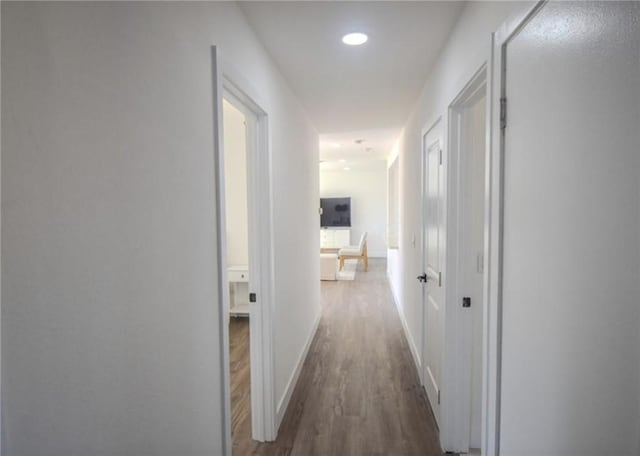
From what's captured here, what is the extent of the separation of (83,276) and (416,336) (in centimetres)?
298

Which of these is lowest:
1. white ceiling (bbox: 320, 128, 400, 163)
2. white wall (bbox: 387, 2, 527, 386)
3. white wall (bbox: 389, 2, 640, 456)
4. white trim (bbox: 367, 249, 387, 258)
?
white trim (bbox: 367, 249, 387, 258)

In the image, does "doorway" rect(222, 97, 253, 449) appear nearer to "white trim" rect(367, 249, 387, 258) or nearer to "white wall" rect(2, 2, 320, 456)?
"white wall" rect(2, 2, 320, 456)

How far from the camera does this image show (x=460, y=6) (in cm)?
162

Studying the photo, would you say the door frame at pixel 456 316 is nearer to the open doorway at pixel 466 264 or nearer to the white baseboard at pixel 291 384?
the open doorway at pixel 466 264

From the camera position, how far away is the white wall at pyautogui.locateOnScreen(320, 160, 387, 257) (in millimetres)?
10070

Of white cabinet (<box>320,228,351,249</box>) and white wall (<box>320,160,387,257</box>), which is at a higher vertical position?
white wall (<box>320,160,387,257</box>)

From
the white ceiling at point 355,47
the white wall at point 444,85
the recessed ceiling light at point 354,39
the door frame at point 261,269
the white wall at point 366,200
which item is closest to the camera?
the white wall at point 444,85

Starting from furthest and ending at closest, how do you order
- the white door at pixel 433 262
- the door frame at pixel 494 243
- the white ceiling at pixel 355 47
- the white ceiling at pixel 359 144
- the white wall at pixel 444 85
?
the white ceiling at pixel 359 144
the white door at pixel 433 262
the white ceiling at pixel 355 47
the white wall at pixel 444 85
the door frame at pixel 494 243

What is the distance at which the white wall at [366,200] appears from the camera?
1007cm

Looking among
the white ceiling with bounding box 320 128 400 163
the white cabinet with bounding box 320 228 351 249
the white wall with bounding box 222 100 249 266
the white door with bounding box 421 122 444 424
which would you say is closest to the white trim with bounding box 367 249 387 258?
the white cabinet with bounding box 320 228 351 249

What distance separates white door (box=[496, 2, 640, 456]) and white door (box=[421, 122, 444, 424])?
1.07 m

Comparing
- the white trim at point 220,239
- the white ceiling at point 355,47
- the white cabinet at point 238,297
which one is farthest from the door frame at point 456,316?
the white cabinet at point 238,297

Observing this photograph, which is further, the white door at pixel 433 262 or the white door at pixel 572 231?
the white door at pixel 433 262

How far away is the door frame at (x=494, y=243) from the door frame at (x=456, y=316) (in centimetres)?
64
